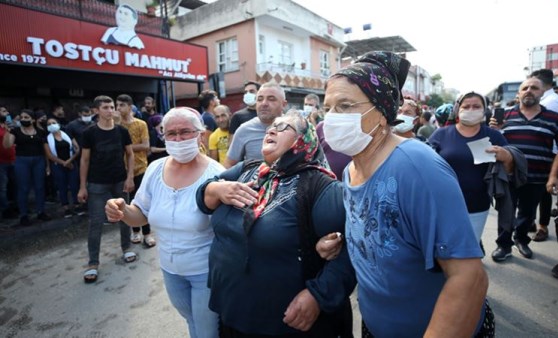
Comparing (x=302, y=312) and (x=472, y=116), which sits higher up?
(x=472, y=116)

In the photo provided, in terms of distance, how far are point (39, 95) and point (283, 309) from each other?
10.6m

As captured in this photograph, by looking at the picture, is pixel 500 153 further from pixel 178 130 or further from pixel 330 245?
pixel 178 130

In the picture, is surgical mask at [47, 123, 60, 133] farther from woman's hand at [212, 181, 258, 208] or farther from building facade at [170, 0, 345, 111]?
building facade at [170, 0, 345, 111]

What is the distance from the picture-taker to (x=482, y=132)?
9.96 feet

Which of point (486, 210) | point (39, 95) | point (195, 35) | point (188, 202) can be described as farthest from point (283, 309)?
point (195, 35)

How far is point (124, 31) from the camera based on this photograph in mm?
9227

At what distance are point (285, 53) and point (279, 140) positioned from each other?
18.1m

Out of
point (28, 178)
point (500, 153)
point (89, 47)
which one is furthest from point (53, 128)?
point (500, 153)

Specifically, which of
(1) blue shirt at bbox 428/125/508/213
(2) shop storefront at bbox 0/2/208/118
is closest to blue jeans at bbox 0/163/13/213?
(2) shop storefront at bbox 0/2/208/118

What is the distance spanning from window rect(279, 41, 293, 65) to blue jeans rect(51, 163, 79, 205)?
45.4ft

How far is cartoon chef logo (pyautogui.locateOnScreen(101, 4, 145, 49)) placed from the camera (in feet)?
29.1

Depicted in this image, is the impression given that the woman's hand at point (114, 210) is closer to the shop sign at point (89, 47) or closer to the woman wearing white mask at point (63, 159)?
the woman wearing white mask at point (63, 159)

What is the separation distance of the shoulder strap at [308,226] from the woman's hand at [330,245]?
0.06 m

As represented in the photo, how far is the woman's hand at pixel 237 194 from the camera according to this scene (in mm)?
1629
